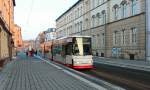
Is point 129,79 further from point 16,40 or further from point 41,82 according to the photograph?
point 16,40

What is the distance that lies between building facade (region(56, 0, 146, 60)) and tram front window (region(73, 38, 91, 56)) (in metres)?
17.8

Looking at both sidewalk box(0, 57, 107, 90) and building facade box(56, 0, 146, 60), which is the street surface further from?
building facade box(56, 0, 146, 60)

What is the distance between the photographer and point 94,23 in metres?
74.1

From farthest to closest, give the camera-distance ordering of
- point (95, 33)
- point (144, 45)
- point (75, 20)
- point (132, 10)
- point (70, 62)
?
point (75, 20) < point (95, 33) < point (132, 10) < point (144, 45) < point (70, 62)

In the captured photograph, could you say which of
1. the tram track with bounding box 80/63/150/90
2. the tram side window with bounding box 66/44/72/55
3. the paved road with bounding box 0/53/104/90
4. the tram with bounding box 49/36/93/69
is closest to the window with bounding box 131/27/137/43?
the tram side window with bounding box 66/44/72/55

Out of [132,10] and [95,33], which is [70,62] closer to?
[132,10]

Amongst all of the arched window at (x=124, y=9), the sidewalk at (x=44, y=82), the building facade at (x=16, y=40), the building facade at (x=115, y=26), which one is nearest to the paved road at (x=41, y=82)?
the sidewalk at (x=44, y=82)

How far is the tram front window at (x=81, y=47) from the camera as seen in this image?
28844 millimetres

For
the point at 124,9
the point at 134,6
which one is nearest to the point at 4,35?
the point at 134,6

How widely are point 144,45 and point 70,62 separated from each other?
18294mm

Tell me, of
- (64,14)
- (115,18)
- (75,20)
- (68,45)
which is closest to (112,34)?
(115,18)

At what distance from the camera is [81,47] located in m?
28.9

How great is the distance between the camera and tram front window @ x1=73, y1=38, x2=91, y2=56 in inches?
1136

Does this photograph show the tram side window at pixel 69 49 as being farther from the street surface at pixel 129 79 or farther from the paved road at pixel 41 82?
the paved road at pixel 41 82
